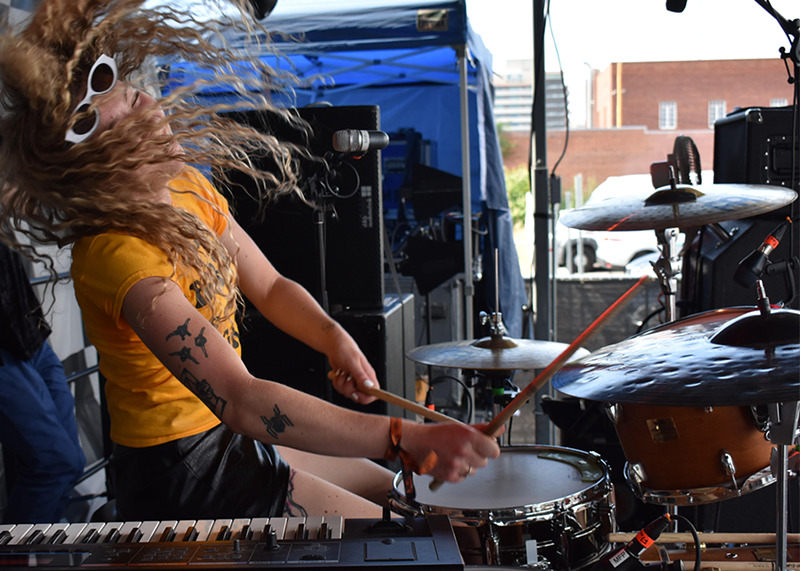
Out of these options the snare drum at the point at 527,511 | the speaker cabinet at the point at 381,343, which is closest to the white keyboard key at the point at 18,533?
the snare drum at the point at 527,511

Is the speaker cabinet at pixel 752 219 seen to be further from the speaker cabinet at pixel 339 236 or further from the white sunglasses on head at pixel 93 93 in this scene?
the white sunglasses on head at pixel 93 93

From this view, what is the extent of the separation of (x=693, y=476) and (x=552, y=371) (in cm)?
48

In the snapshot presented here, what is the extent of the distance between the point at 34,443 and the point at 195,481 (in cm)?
119

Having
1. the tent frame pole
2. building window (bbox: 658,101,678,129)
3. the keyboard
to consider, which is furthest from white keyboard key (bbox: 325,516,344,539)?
building window (bbox: 658,101,678,129)

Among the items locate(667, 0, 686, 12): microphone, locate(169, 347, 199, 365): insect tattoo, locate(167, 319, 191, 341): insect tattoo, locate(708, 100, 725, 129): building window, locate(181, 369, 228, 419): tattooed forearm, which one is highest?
locate(708, 100, 725, 129): building window

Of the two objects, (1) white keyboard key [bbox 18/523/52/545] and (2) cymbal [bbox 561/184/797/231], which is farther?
(2) cymbal [bbox 561/184/797/231]

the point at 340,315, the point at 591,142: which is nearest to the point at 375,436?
the point at 340,315

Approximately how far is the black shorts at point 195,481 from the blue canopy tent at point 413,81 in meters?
2.28

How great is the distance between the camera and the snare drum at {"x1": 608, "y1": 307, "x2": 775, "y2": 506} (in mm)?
1155

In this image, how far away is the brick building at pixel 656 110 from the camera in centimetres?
2119

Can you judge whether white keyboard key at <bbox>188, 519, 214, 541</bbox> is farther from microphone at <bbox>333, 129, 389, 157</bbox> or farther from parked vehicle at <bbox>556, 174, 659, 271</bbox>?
parked vehicle at <bbox>556, 174, 659, 271</bbox>

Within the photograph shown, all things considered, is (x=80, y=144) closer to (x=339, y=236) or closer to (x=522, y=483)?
(x=522, y=483)

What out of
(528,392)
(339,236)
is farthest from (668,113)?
(528,392)

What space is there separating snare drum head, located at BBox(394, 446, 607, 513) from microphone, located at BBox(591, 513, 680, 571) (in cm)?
11
